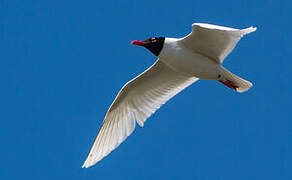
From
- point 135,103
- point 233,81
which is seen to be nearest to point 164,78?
point 135,103

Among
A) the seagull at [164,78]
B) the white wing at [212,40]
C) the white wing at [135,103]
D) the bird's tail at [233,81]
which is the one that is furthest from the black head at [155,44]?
the bird's tail at [233,81]

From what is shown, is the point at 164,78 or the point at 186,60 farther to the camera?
the point at 164,78

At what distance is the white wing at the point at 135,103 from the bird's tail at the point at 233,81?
107 centimetres

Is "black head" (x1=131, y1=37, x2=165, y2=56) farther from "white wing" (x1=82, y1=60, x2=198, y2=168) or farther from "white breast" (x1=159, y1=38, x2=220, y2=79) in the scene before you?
"white wing" (x1=82, y1=60, x2=198, y2=168)

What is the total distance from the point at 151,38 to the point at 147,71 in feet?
2.98

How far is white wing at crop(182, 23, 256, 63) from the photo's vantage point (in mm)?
9766

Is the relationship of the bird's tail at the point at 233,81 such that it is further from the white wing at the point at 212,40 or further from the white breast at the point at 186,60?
the white wing at the point at 212,40

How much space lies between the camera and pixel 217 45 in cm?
1041

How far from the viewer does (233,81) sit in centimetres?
1067

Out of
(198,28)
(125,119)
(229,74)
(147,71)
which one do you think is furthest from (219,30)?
(125,119)

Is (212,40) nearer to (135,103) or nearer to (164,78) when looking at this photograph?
(164,78)

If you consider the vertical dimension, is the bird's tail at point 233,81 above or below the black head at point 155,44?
below

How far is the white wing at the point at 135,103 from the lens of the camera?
1156cm

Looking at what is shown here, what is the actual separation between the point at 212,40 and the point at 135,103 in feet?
7.40
